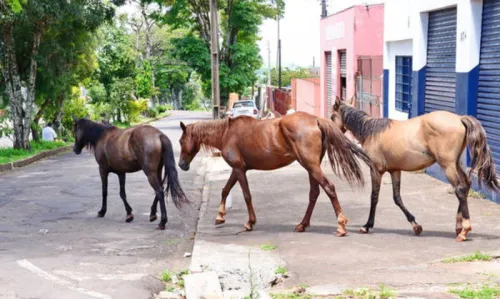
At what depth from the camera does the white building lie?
1230 centimetres

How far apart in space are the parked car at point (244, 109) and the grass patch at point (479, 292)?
36882 millimetres

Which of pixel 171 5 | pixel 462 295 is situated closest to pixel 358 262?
pixel 462 295

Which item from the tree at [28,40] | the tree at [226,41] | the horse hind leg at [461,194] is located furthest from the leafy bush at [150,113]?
the horse hind leg at [461,194]

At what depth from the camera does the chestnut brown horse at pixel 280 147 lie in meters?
9.29

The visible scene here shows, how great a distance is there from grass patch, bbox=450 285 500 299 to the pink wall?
26.9m

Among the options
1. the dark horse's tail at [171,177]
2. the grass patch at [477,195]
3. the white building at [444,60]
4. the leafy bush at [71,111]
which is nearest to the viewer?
the dark horse's tail at [171,177]

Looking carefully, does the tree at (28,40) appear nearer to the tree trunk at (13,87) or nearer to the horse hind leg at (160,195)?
the tree trunk at (13,87)

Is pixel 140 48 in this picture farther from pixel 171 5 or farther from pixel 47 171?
pixel 47 171

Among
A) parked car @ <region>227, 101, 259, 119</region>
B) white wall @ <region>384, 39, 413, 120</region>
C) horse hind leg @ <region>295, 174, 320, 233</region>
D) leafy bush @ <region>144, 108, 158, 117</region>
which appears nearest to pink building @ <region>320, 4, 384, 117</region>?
white wall @ <region>384, 39, 413, 120</region>

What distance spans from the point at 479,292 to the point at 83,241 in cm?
564

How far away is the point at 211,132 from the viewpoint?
10234 mm

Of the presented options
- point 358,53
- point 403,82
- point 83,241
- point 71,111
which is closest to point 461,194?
point 83,241

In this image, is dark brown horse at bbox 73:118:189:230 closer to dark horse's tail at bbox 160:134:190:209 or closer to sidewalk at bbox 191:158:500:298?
dark horse's tail at bbox 160:134:190:209

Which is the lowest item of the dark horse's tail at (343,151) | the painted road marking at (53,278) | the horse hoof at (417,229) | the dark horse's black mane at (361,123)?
the painted road marking at (53,278)
